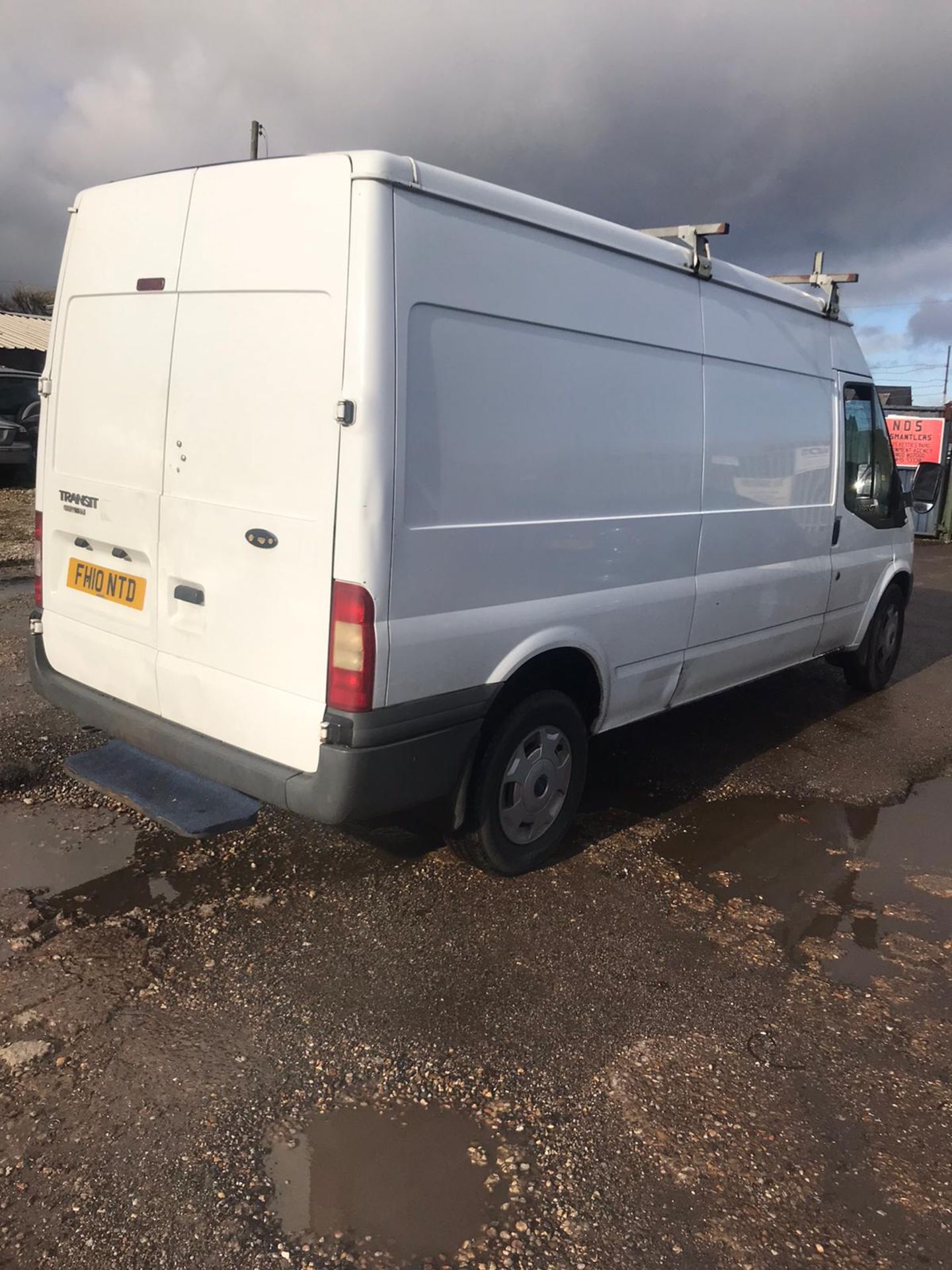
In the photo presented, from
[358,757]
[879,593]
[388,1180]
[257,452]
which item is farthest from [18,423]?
[388,1180]

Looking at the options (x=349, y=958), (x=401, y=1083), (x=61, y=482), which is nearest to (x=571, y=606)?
(x=349, y=958)

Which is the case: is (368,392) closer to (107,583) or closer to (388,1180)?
(107,583)

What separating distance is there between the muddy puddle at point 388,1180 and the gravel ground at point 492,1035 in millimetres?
12

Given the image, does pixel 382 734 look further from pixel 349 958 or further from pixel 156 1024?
pixel 156 1024

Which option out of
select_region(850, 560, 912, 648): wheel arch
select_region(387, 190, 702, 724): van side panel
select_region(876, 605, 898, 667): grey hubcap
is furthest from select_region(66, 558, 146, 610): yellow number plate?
select_region(876, 605, 898, 667): grey hubcap

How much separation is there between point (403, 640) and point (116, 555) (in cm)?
134

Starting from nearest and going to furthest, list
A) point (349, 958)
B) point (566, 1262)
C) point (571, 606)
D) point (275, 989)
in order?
point (566, 1262), point (275, 989), point (349, 958), point (571, 606)

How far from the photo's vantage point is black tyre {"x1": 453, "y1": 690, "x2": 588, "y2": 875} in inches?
146

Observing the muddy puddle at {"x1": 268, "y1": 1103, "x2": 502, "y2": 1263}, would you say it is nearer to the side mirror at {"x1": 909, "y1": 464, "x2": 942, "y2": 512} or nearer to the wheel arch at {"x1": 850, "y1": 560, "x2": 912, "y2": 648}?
the wheel arch at {"x1": 850, "y1": 560, "x2": 912, "y2": 648}

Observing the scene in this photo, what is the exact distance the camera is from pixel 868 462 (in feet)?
20.2

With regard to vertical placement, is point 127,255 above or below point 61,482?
above

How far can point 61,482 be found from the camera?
12.8 ft

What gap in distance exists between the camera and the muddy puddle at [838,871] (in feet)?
12.0

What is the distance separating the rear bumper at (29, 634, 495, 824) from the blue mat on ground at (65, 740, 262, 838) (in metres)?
0.13
